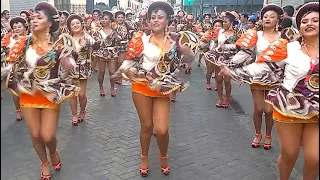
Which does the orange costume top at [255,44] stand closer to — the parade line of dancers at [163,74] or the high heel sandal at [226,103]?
the parade line of dancers at [163,74]

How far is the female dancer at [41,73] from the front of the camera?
3898 millimetres

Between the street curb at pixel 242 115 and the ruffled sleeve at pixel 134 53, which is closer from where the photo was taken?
the ruffled sleeve at pixel 134 53

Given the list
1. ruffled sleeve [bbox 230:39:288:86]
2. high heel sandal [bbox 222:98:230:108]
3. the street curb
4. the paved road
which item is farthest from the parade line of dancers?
high heel sandal [bbox 222:98:230:108]

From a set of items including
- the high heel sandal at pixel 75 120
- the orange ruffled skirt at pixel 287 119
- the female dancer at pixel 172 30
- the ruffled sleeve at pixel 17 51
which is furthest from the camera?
the high heel sandal at pixel 75 120

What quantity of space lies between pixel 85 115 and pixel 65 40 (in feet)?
A: 10.3

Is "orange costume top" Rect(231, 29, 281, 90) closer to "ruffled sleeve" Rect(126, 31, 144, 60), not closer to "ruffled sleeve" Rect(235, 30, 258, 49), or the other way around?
"ruffled sleeve" Rect(235, 30, 258, 49)

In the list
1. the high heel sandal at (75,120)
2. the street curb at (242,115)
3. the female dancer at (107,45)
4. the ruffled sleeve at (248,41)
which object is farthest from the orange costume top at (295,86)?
the female dancer at (107,45)

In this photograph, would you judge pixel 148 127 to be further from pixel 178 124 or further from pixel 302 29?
pixel 178 124

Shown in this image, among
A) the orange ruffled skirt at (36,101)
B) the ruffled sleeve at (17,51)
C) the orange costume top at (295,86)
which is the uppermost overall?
the ruffled sleeve at (17,51)

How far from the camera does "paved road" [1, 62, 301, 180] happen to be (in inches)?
176

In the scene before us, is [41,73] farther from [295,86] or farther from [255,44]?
[255,44]

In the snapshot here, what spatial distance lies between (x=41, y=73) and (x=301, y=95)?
250cm

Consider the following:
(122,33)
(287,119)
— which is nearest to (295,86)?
(287,119)

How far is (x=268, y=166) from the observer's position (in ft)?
15.6
